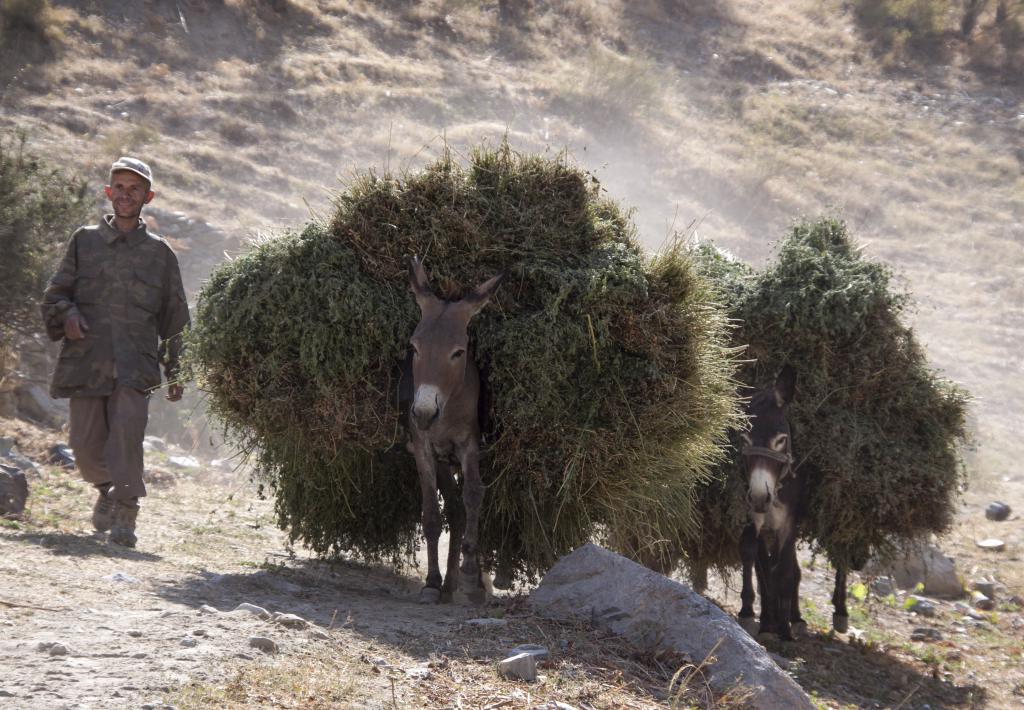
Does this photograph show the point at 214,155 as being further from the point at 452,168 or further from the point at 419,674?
the point at 419,674

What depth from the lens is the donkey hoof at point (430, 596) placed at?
6.33m

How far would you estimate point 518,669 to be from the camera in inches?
173

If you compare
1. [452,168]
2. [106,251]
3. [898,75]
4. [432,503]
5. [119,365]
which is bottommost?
A: [432,503]

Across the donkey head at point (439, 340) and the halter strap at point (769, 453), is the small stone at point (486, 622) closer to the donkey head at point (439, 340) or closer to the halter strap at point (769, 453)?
the donkey head at point (439, 340)

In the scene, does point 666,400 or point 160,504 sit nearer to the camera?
point 666,400

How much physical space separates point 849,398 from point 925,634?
9.58 ft

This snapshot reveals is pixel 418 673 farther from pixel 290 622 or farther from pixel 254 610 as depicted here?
pixel 254 610

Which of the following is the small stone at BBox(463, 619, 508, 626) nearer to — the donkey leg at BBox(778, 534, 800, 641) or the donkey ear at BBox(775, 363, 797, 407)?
the donkey ear at BBox(775, 363, 797, 407)

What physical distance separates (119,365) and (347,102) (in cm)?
1980

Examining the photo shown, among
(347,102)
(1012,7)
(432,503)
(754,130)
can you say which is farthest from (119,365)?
(1012,7)

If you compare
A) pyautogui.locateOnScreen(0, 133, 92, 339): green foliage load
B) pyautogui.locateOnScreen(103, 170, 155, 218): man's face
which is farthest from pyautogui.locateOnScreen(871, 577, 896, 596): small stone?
pyautogui.locateOnScreen(0, 133, 92, 339): green foliage load

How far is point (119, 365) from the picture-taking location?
267 inches

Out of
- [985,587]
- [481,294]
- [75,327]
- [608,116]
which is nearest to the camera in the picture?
[481,294]

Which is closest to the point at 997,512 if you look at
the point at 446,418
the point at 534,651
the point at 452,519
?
the point at 452,519
